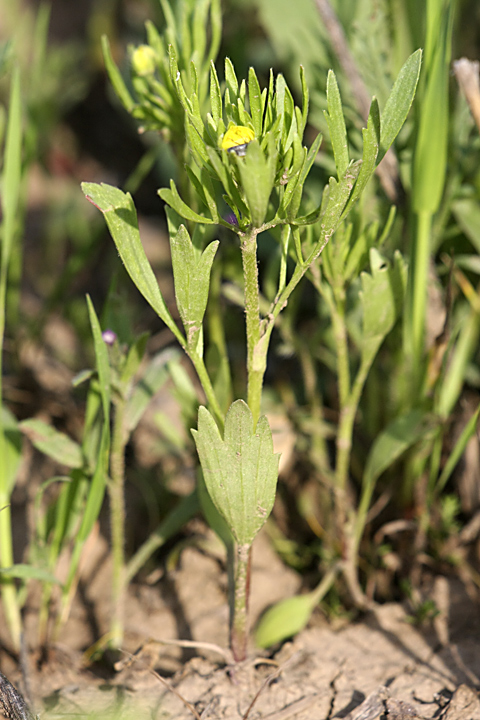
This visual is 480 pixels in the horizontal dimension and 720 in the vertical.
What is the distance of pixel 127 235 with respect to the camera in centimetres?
81

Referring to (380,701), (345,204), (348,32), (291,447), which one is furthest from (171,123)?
(380,701)

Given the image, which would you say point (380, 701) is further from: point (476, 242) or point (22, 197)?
point (22, 197)

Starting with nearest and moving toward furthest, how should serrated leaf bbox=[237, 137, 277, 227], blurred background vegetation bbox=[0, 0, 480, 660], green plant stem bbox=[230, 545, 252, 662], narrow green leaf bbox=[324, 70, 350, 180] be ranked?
serrated leaf bbox=[237, 137, 277, 227], narrow green leaf bbox=[324, 70, 350, 180], green plant stem bbox=[230, 545, 252, 662], blurred background vegetation bbox=[0, 0, 480, 660]

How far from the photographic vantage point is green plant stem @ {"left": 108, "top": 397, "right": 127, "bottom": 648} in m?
1.04

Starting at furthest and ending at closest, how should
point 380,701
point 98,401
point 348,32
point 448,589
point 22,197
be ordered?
1. point 22,197
2. point 348,32
3. point 448,589
4. point 98,401
5. point 380,701

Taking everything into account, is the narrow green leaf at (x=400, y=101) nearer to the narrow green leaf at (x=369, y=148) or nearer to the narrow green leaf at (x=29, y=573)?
the narrow green leaf at (x=369, y=148)

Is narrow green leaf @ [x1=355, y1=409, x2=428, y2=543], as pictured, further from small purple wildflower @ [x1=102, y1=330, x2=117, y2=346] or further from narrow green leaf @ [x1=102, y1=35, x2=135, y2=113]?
narrow green leaf @ [x1=102, y1=35, x2=135, y2=113]

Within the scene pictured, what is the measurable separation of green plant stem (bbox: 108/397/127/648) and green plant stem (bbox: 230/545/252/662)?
241mm

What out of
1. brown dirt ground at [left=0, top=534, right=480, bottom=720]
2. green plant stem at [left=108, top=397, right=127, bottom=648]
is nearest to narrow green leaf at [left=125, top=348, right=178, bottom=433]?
green plant stem at [left=108, top=397, right=127, bottom=648]

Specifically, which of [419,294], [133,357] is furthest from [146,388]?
[419,294]

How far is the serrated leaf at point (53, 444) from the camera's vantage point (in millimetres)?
1061

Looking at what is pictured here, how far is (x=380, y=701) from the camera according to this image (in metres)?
Result: 0.91

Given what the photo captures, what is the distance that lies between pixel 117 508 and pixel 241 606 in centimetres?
28

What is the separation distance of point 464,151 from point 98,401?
0.85 metres
